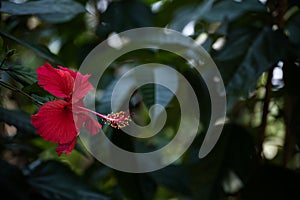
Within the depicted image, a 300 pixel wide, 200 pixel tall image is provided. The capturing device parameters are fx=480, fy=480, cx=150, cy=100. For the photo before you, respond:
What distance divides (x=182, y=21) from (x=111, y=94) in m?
0.21

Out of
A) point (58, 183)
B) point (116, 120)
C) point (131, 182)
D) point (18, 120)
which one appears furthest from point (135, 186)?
point (116, 120)

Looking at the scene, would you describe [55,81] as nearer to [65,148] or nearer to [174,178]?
[65,148]

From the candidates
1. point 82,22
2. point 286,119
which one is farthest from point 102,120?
point 82,22

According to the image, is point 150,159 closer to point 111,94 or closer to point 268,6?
point 111,94

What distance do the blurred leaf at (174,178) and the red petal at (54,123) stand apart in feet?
1.68

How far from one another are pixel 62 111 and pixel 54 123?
0.07 ft

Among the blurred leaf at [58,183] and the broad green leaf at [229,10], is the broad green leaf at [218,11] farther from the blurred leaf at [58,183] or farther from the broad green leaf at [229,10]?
the blurred leaf at [58,183]

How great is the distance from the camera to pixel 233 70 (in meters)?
0.94

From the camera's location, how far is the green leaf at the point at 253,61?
2.98ft

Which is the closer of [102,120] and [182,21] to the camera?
[102,120]

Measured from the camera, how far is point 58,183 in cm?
96

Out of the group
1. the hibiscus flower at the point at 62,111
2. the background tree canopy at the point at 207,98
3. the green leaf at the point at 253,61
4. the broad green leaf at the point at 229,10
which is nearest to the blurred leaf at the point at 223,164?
the background tree canopy at the point at 207,98

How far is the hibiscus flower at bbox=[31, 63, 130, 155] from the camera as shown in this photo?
538 millimetres

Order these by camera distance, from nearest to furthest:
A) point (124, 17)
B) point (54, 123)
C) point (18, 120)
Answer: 1. point (54, 123)
2. point (18, 120)
3. point (124, 17)
